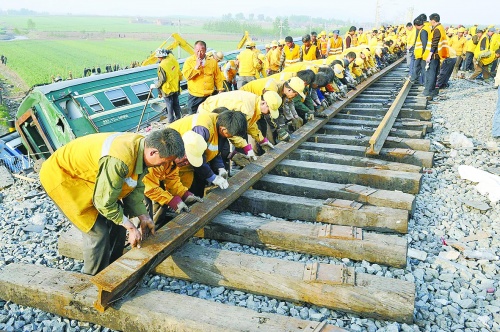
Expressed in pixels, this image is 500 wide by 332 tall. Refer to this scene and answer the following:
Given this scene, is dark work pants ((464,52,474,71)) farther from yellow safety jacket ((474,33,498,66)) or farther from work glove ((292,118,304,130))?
work glove ((292,118,304,130))

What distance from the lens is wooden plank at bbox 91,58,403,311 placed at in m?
2.72

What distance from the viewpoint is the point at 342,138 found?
665cm

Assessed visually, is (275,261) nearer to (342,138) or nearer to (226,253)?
(226,253)

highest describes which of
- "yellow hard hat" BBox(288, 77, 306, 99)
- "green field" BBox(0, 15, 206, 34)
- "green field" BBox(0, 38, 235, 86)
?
"green field" BBox(0, 15, 206, 34)

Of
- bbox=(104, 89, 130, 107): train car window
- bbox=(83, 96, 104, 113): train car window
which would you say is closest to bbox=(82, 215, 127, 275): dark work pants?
bbox=(83, 96, 104, 113): train car window

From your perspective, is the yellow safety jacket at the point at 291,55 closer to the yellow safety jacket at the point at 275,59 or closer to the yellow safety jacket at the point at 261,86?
the yellow safety jacket at the point at 275,59

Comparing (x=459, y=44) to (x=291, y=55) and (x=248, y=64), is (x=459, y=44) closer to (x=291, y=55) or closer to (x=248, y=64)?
(x=291, y=55)

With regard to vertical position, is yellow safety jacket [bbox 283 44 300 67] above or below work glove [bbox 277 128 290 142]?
above

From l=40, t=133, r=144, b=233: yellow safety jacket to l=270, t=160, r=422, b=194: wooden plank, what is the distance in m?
2.62

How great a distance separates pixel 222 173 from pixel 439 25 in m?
8.73

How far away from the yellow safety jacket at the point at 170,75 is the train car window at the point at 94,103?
3.18m

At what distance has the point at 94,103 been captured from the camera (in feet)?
37.2

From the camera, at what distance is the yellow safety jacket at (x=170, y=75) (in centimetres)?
903

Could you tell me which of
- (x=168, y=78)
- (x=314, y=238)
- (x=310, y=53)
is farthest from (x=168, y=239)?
(x=310, y=53)
